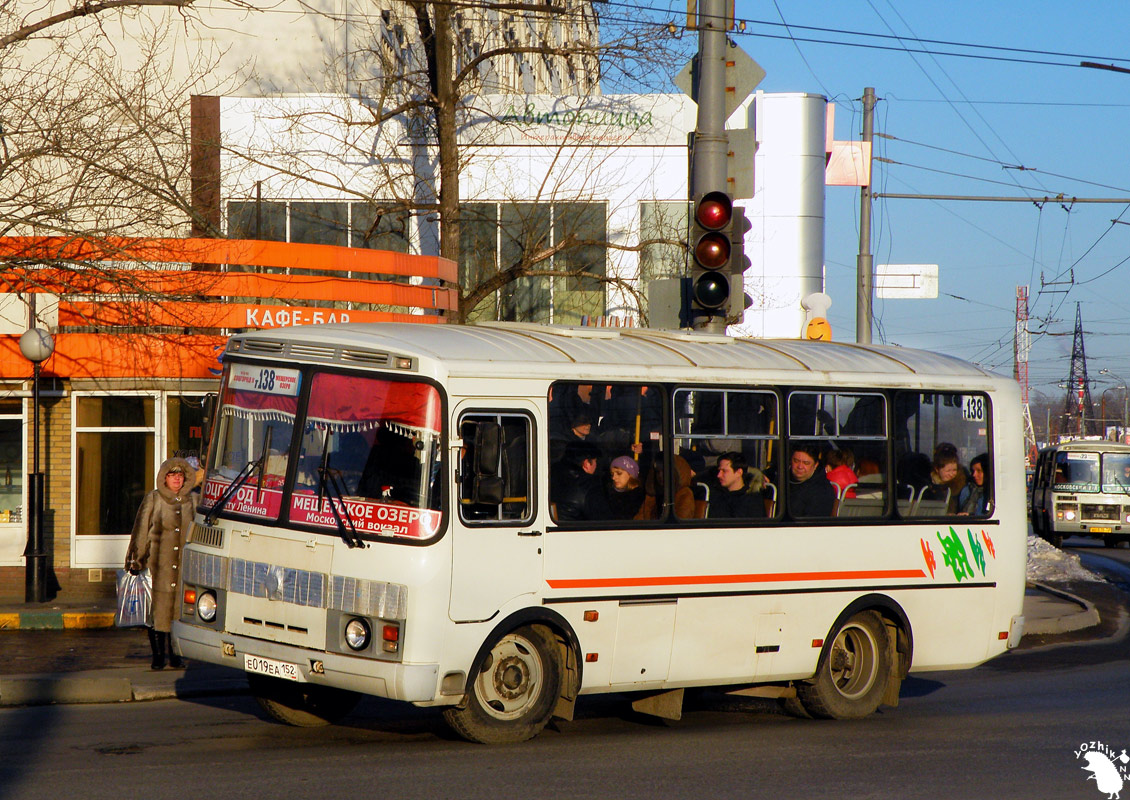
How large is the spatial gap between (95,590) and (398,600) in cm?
1208

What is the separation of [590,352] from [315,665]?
8.92 feet

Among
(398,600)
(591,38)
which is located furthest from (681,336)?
(591,38)

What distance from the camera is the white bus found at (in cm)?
803

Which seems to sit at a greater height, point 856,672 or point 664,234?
point 664,234

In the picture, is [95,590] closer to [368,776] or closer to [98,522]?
[98,522]

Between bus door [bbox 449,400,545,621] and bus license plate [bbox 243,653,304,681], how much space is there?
1.00m

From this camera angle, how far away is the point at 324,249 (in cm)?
1966

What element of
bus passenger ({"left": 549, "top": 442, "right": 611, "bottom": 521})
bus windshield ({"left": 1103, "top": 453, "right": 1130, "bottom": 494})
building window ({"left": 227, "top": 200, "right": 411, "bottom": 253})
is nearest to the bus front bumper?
bus passenger ({"left": 549, "top": 442, "right": 611, "bottom": 521})

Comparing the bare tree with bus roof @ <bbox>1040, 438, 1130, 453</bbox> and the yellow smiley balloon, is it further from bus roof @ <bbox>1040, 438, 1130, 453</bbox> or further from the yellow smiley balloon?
bus roof @ <bbox>1040, 438, 1130, 453</bbox>

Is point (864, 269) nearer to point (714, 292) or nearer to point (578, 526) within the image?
point (714, 292)

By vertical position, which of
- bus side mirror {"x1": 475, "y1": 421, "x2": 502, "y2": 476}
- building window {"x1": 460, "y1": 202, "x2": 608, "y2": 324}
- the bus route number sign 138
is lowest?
bus side mirror {"x1": 475, "y1": 421, "x2": 502, "y2": 476}

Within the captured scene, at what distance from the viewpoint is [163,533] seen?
38.7 ft

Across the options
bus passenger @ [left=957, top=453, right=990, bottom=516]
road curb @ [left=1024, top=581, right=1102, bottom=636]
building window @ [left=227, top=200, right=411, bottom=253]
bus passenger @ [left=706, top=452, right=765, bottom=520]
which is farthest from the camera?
building window @ [left=227, top=200, right=411, bottom=253]

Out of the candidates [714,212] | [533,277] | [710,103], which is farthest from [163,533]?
[533,277]
